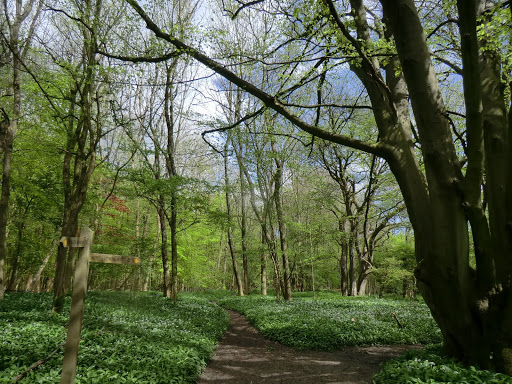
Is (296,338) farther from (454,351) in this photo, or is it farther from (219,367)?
(454,351)

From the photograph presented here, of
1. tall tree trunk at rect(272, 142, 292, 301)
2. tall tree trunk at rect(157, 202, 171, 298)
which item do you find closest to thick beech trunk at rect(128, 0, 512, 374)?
tall tree trunk at rect(272, 142, 292, 301)

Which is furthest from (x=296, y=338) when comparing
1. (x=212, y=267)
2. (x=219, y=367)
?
(x=212, y=267)

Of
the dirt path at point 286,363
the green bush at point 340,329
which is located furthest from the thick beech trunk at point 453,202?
the green bush at point 340,329

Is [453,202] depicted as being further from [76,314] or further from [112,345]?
[112,345]

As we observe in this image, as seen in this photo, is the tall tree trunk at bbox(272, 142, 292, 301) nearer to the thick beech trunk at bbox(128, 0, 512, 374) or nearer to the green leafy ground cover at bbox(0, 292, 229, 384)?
the green leafy ground cover at bbox(0, 292, 229, 384)

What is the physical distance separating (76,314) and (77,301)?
14 cm

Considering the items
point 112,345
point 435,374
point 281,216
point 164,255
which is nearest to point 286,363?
point 435,374

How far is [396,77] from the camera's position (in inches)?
213

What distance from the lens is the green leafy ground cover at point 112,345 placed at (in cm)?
397

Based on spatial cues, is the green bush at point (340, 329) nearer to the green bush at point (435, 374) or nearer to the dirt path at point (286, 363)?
the dirt path at point (286, 363)

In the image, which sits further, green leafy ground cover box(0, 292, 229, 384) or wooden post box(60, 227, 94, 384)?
green leafy ground cover box(0, 292, 229, 384)

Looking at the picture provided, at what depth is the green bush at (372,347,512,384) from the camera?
361 cm

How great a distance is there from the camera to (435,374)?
393 centimetres

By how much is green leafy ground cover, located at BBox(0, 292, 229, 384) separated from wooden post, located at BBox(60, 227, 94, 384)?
0.67m
